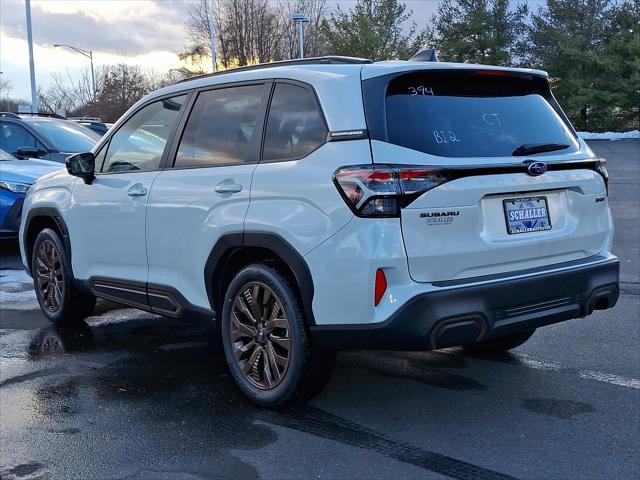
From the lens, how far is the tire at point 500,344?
200 inches

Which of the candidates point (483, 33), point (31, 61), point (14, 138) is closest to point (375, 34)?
point (483, 33)

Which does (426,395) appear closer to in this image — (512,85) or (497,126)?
(497,126)

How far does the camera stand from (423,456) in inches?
139

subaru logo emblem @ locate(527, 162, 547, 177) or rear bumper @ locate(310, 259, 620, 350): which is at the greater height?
subaru logo emblem @ locate(527, 162, 547, 177)

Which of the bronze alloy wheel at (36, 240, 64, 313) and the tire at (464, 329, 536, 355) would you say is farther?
the bronze alloy wheel at (36, 240, 64, 313)

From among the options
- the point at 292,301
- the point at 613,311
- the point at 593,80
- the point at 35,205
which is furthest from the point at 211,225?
the point at 593,80

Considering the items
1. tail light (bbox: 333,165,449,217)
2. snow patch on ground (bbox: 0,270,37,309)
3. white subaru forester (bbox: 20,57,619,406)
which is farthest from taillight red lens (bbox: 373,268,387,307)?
snow patch on ground (bbox: 0,270,37,309)

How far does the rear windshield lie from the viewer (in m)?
3.74

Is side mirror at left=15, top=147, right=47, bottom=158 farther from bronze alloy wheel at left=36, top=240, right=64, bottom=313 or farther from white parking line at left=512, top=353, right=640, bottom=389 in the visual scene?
white parking line at left=512, top=353, right=640, bottom=389

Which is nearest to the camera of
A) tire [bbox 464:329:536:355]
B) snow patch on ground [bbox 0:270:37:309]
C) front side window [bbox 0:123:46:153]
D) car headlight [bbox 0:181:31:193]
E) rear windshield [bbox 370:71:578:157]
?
rear windshield [bbox 370:71:578:157]

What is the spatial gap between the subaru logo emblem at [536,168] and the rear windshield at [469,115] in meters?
0.13

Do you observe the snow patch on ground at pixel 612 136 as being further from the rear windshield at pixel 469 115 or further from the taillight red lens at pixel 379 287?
the taillight red lens at pixel 379 287

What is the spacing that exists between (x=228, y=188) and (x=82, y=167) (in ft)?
5.72

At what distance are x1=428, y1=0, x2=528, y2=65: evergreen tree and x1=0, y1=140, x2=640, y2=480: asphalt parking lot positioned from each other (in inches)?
1475
